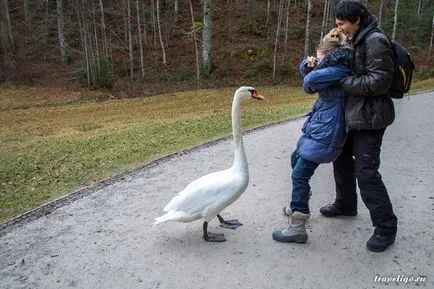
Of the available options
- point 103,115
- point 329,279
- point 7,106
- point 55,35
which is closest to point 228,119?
point 103,115

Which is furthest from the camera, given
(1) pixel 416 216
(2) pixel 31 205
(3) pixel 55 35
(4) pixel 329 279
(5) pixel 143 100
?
(3) pixel 55 35

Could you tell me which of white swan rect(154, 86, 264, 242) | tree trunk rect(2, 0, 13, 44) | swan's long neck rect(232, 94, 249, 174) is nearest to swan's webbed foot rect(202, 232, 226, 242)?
white swan rect(154, 86, 264, 242)

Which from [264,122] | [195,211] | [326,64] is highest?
[326,64]

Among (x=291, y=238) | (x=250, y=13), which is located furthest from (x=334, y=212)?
(x=250, y=13)

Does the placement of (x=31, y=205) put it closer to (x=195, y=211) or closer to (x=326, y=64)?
(x=195, y=211)

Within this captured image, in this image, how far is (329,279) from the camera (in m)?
4.00

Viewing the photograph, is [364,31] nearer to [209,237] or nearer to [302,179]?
[302,179]

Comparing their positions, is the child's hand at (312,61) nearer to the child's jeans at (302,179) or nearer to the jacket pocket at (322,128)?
the jacket pocket at (322,128)

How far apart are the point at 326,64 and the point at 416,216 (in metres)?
2.33

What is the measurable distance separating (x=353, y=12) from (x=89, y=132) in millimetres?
10811

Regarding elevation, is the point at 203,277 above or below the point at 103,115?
above

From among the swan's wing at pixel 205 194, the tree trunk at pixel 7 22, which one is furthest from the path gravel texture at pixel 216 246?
the tree trunk at pixel 7 22

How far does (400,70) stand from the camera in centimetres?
385

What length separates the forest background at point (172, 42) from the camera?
25.4m
